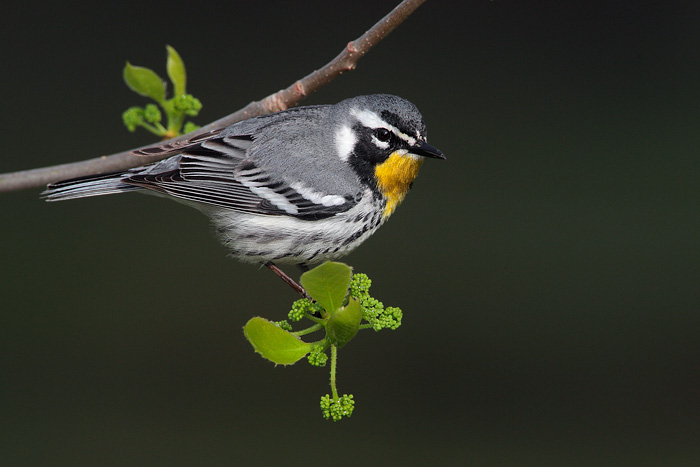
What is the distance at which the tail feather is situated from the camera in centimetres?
189

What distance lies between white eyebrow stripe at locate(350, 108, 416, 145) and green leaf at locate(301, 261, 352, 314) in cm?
79

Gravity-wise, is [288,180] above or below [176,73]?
below

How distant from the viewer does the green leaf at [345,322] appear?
1194mm

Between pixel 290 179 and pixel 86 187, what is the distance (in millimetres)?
608

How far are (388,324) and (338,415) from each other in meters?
0.19

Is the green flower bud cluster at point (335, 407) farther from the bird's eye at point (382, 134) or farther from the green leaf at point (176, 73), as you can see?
the green leaf at point (176, 73)

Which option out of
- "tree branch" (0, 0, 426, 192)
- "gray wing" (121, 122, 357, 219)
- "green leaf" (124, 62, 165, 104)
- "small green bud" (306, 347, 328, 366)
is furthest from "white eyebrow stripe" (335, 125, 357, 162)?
"small green bud" (306, 347, 328, 366)

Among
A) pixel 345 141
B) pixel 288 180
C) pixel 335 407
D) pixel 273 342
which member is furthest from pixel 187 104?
pixel 335 407

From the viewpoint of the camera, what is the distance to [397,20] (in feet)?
5.01

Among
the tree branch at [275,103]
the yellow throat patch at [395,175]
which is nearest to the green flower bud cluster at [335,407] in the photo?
the tree branch at [275,103]

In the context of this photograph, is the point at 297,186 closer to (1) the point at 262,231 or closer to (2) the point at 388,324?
(1) the point at 262,231

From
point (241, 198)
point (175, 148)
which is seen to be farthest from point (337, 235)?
point (175, 148)

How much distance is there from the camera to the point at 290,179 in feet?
6.85

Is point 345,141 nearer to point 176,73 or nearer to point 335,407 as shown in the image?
point 176,73
